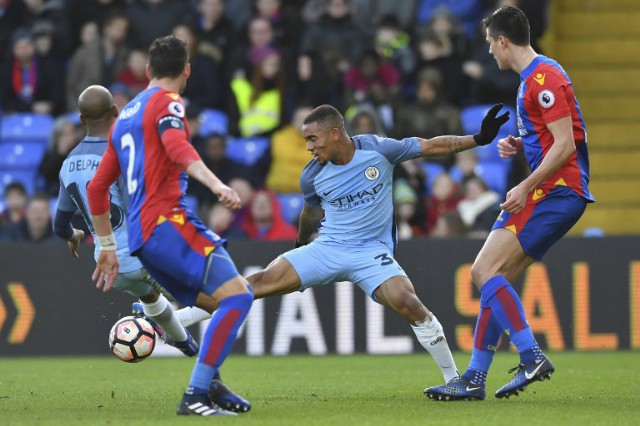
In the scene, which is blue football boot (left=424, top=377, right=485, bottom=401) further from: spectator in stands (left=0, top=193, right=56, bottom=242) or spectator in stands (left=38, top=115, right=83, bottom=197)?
spectator in stands (left=38, top=115, right=83, bottom=197)

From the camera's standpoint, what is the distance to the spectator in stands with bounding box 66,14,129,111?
55.0ft

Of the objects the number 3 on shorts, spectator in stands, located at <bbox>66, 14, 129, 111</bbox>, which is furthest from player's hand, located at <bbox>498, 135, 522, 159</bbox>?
spectator in stands, located at <bbox>66, 14, 129, 111</bbox>

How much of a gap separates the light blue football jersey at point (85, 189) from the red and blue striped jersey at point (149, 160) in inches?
72.1

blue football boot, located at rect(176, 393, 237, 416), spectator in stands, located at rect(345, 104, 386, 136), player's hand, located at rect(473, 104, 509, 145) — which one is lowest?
blue football boot, located at rect(176, 393, 237, 416)

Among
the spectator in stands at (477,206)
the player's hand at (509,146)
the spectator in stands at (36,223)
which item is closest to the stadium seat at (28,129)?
the spectator in stands at (36,223)

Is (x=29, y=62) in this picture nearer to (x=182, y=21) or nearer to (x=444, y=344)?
(x=182, y=21)

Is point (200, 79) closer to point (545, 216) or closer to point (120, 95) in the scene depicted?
point (120, 95)

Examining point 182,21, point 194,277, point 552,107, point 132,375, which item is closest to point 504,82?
point 182,21

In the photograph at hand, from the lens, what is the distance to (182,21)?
670 inches

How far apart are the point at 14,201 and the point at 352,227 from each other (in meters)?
7.39

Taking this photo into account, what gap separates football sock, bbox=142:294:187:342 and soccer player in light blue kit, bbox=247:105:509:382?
90 centimetres

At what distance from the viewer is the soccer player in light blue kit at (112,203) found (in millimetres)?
9109

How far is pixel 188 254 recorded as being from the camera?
7102 mm

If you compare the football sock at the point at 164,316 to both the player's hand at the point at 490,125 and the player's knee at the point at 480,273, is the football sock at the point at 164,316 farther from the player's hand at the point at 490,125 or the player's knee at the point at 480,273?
the player's hand at the point at 490,125
